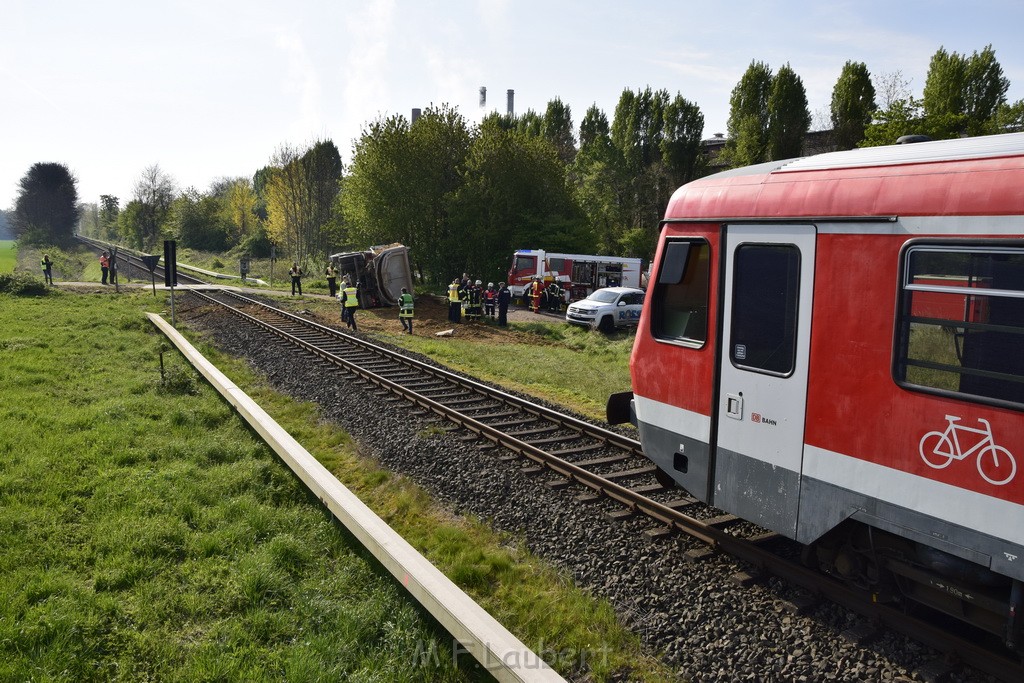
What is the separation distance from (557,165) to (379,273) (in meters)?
16.7

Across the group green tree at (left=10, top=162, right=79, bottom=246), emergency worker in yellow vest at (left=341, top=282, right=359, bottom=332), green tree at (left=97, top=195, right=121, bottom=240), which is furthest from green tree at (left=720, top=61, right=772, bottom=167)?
green tree at (left=97, top=195, right=121, bottom=240)

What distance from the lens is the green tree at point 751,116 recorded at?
156 ft

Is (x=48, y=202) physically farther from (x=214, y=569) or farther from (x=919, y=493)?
(x=919, y=493)

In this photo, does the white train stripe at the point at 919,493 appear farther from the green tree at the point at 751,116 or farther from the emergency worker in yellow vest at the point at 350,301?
the green tree at the point at 751,116

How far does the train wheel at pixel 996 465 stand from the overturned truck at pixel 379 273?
2646 cm

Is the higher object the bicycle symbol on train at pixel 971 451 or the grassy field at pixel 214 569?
the bicycle symbol on train at pixel 971 451

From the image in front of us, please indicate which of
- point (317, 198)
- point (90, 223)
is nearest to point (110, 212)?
point (90, 223)

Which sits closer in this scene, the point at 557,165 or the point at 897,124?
the point at 897,124

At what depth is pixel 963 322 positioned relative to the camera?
4.37 metres

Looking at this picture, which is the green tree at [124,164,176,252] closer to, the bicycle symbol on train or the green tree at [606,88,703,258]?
the green tree at [606,88,703,258]

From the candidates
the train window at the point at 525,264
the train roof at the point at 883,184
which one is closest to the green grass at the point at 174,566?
the train roof at the point at 883,184

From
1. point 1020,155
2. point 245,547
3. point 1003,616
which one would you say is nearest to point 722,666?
point 1003,616

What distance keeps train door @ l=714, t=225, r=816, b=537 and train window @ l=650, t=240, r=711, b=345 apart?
0.29 metres

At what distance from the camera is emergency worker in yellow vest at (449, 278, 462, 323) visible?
84.4ft
